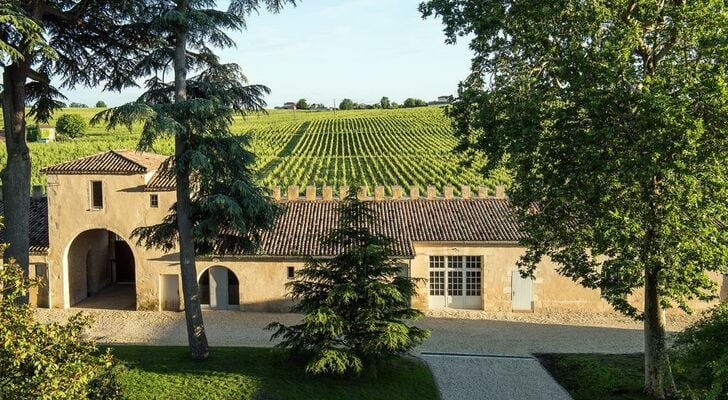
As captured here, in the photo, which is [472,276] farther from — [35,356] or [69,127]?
[69,127]

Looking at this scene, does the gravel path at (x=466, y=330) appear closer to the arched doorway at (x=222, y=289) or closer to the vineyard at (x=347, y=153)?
the arched doorway at (x=222, y=289)

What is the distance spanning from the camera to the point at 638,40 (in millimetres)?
11586

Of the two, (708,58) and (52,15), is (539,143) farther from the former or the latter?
(52,15)

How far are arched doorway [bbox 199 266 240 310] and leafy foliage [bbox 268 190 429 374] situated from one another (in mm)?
8484

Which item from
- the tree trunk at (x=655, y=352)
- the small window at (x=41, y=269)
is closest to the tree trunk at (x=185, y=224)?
the small window at (x=41, y=269)

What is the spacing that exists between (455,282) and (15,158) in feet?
52.6

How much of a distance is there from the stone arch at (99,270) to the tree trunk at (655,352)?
60.9ft

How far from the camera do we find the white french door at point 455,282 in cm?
2389

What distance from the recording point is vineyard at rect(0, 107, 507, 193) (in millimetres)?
50375

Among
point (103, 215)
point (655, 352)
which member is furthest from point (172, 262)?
point (655, 352)

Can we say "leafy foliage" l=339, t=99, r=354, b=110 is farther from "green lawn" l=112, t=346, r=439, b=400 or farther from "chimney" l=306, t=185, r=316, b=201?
"green lawn" l=112, t=346, r=439, b=400

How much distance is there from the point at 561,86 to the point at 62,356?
1070 cm

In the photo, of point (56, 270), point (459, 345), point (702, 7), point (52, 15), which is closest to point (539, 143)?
point (702, 7)

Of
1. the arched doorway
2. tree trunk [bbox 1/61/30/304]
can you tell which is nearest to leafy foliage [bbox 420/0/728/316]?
tree trunk [bbox 1/61/30/304]
